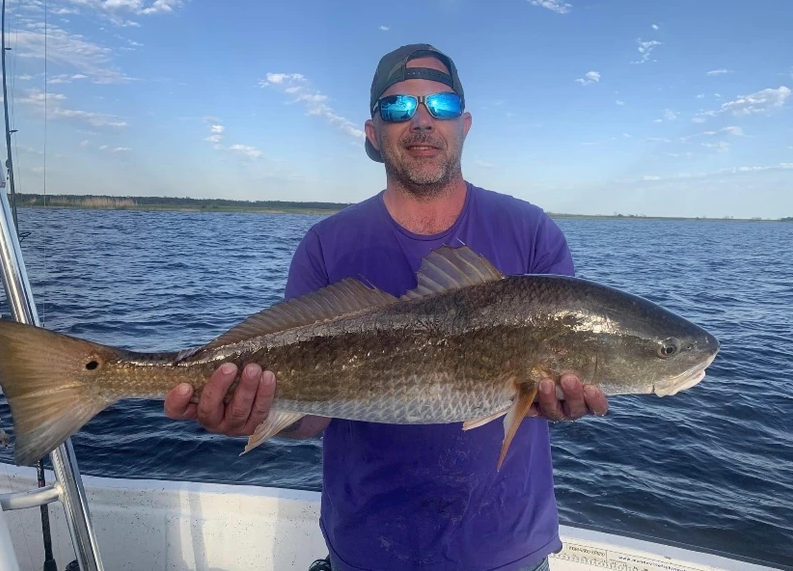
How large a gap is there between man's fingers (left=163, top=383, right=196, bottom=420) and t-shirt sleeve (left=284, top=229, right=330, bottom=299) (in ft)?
2.97

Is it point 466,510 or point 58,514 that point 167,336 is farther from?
point 466,510

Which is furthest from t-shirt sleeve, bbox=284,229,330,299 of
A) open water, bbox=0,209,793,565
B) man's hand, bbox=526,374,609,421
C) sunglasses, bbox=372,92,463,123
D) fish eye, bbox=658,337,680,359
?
open water, bbox=0,209,793,565

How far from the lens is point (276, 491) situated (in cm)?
532

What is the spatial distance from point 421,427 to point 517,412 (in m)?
0.64

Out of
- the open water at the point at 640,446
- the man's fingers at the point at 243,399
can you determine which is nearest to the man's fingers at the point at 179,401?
the man's fingers at the point at 243,399

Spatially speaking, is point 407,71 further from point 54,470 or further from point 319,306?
point 54,470

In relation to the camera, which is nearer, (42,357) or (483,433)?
(42,357)

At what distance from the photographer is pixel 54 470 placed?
3336 millimetres

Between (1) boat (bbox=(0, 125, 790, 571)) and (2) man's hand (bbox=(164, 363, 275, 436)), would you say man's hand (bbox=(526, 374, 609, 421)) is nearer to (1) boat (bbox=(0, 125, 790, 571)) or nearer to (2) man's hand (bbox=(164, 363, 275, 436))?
(2) man's hand (bbox=(164, 363, 275, 436))

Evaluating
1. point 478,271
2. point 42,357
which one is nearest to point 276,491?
point 42,357

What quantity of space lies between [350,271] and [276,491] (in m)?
2.73

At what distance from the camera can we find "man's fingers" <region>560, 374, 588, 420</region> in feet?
10.3

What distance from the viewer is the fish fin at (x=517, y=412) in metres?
3.01

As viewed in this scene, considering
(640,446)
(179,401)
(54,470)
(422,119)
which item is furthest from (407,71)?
(640,446)
